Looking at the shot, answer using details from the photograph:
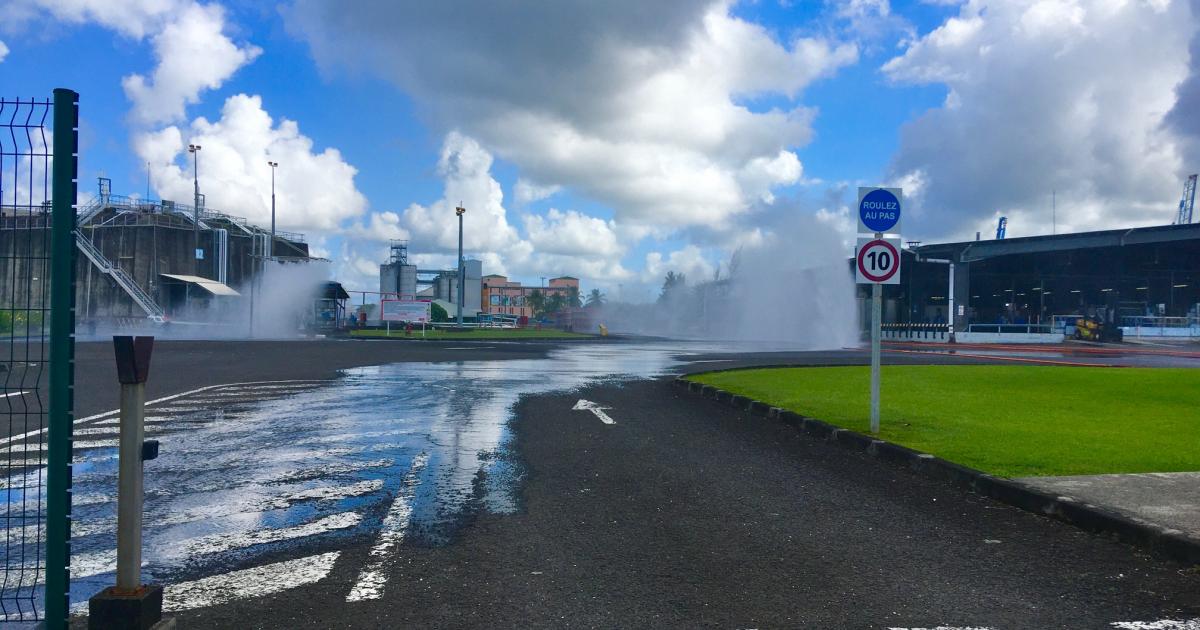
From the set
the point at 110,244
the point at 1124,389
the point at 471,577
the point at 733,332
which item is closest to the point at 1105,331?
the point at 733,332

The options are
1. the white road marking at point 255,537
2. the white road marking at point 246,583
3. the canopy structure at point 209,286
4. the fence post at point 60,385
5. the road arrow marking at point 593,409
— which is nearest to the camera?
the fence post at point 60,385

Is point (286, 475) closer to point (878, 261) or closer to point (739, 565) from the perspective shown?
point (739, 565)

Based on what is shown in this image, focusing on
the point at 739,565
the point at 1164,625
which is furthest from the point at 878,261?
the point at 1164,625

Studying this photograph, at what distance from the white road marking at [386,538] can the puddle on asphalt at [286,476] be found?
0.06 meters

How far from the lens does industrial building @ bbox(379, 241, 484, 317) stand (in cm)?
10425

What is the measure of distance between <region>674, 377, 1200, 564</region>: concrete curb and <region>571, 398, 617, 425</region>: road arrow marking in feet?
8.66

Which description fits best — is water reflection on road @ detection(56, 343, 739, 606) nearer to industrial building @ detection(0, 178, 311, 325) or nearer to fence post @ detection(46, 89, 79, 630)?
fence post @ detection(46, 89, 79, 630)

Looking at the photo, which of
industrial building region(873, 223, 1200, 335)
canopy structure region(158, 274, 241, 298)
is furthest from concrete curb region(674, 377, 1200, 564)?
canopy structure region(158, 274, 241, 298)

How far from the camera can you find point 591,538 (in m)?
5.41

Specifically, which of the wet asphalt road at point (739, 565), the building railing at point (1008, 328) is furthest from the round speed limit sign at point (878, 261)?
the building railing at point (1008, 328)

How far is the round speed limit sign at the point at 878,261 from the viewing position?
9.64 m

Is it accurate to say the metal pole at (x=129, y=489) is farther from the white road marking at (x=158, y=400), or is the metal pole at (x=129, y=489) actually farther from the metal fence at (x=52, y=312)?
the white road marking at (x=158, y=400)

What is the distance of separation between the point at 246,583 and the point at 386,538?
104cm

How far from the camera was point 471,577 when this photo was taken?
4.56 m
